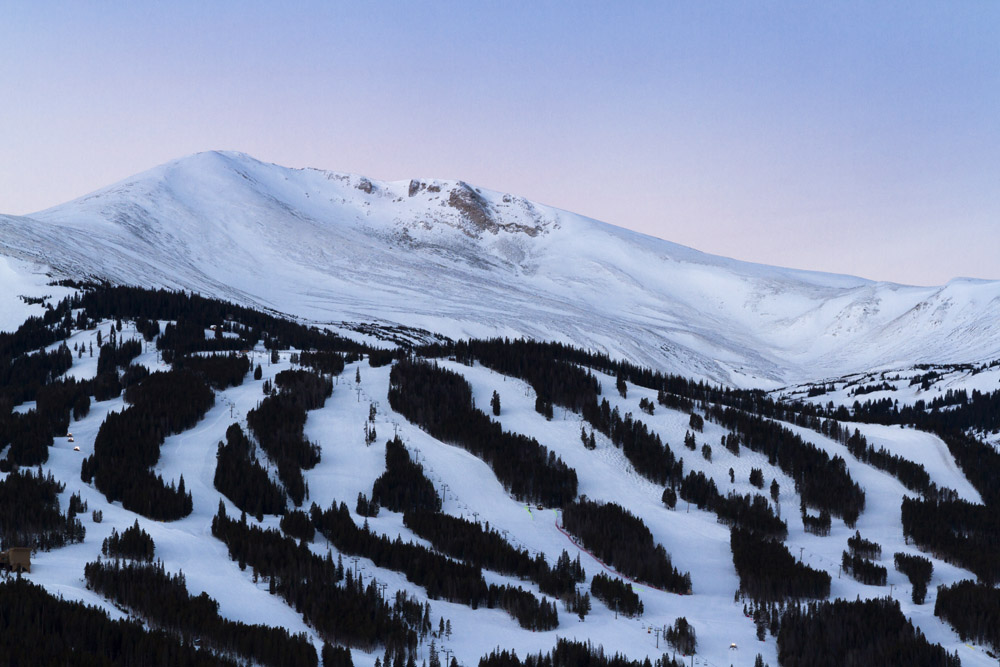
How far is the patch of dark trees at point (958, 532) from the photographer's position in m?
21.5

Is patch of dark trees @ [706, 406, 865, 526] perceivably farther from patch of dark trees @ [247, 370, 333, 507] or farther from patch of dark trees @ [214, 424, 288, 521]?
patch of dark trees @ [214, 424, 288, 521]

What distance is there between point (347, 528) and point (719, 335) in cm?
11242

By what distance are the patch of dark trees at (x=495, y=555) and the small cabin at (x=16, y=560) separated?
9.31m

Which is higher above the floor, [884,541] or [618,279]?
[618,279]

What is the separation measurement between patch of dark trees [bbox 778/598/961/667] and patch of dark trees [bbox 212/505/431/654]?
7609 mm

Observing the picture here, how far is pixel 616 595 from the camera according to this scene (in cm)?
1812

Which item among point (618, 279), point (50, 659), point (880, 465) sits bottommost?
point (50, 659)

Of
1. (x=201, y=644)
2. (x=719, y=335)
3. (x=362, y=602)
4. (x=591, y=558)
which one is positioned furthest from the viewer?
(x=719, y=335)

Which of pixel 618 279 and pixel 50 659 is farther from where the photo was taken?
pixel 618 279

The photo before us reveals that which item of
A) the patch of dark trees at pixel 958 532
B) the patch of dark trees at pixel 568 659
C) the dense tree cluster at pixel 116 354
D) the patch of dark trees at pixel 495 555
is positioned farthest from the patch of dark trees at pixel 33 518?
the patch of dark trees at pixel 958 532

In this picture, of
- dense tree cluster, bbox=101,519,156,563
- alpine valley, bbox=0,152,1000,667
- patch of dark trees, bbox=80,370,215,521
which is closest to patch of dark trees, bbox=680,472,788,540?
alpine valley, bbox=0,152,1000,667

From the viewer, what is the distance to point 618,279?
486 feet

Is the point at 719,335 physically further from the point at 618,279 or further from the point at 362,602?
the point at 362,602

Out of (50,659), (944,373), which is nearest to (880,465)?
(50,659)
